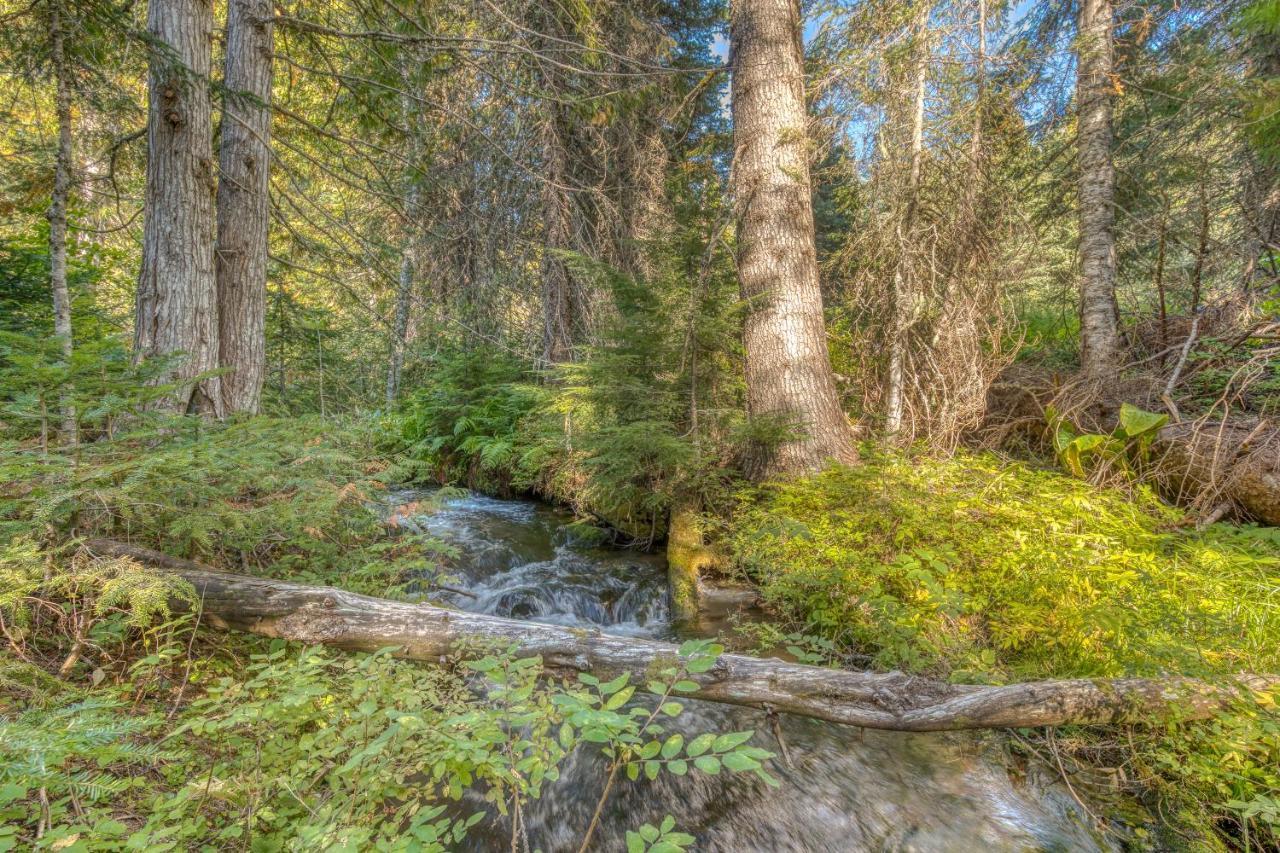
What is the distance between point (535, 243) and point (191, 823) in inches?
272

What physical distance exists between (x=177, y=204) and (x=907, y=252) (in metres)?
6.37

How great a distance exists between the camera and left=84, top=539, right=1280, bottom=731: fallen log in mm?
2191

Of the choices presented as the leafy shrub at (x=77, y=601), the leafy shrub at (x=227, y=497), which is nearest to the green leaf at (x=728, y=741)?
the leafy shrub at (x=77, y=601)

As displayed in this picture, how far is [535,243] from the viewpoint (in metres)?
7.27

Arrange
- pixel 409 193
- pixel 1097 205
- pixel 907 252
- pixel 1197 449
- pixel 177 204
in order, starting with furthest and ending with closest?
pixel 409 193 < pixel 1097 205 < pixel 907 252 < pixel 1197 449 < pixel 177 204

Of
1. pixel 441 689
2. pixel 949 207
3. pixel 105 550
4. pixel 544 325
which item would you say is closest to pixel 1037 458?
pixel 949 207

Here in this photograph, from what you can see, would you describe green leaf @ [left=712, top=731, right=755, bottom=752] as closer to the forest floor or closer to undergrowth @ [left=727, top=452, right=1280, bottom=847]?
the forest floor

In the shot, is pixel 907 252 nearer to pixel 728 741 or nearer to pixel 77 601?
pixel 728 741

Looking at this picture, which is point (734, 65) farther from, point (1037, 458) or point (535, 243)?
point (1037, 458)

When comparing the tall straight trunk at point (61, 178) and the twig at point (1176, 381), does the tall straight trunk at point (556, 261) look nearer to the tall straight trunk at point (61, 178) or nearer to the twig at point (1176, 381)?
the tall straight trunk at point (61, 178)

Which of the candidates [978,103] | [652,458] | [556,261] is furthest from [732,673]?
[556,261]

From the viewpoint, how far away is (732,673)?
2385 millimetres

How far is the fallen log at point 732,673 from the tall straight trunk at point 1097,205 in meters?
4.61

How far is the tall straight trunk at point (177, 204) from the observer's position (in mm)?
3803
